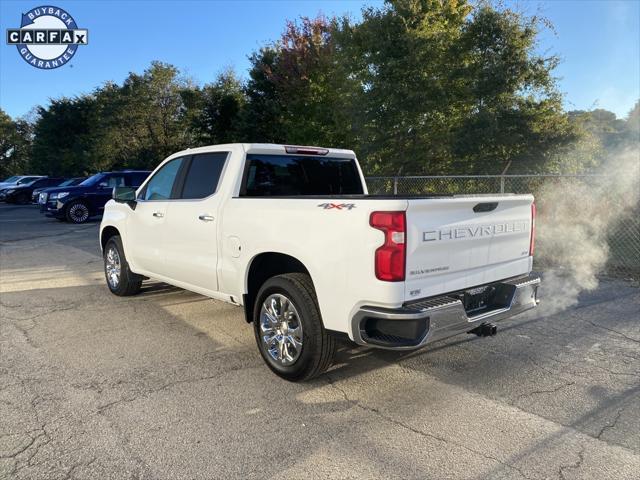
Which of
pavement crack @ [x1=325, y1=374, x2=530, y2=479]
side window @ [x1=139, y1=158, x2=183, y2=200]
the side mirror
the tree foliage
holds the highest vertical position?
the tree foliage

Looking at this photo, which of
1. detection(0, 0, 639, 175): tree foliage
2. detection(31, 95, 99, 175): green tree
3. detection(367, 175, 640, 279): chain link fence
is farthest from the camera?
detection(31, 95, 99, 175): green tree

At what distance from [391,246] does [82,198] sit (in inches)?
689

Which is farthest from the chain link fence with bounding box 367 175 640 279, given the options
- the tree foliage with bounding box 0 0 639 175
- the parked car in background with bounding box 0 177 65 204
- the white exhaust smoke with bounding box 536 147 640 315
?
the parked car in background with bounding box 0 177 65 204

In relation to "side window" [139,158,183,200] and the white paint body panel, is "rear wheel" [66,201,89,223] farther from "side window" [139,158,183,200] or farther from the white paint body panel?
the white paint body panel

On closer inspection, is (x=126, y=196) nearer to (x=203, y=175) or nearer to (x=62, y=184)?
(x=203, y=175)

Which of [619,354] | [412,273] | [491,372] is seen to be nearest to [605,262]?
[619,354]

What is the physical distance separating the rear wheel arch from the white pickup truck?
10 mm

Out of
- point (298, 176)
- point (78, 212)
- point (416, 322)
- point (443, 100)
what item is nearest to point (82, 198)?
point (78, 212)

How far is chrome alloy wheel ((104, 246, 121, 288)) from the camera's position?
6564mm

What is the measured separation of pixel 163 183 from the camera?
5.55 meters

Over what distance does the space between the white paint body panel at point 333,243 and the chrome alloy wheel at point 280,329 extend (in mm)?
360

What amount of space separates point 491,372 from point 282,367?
1764 millimetres

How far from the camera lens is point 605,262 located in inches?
312

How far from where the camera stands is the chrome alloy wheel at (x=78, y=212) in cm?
1755
